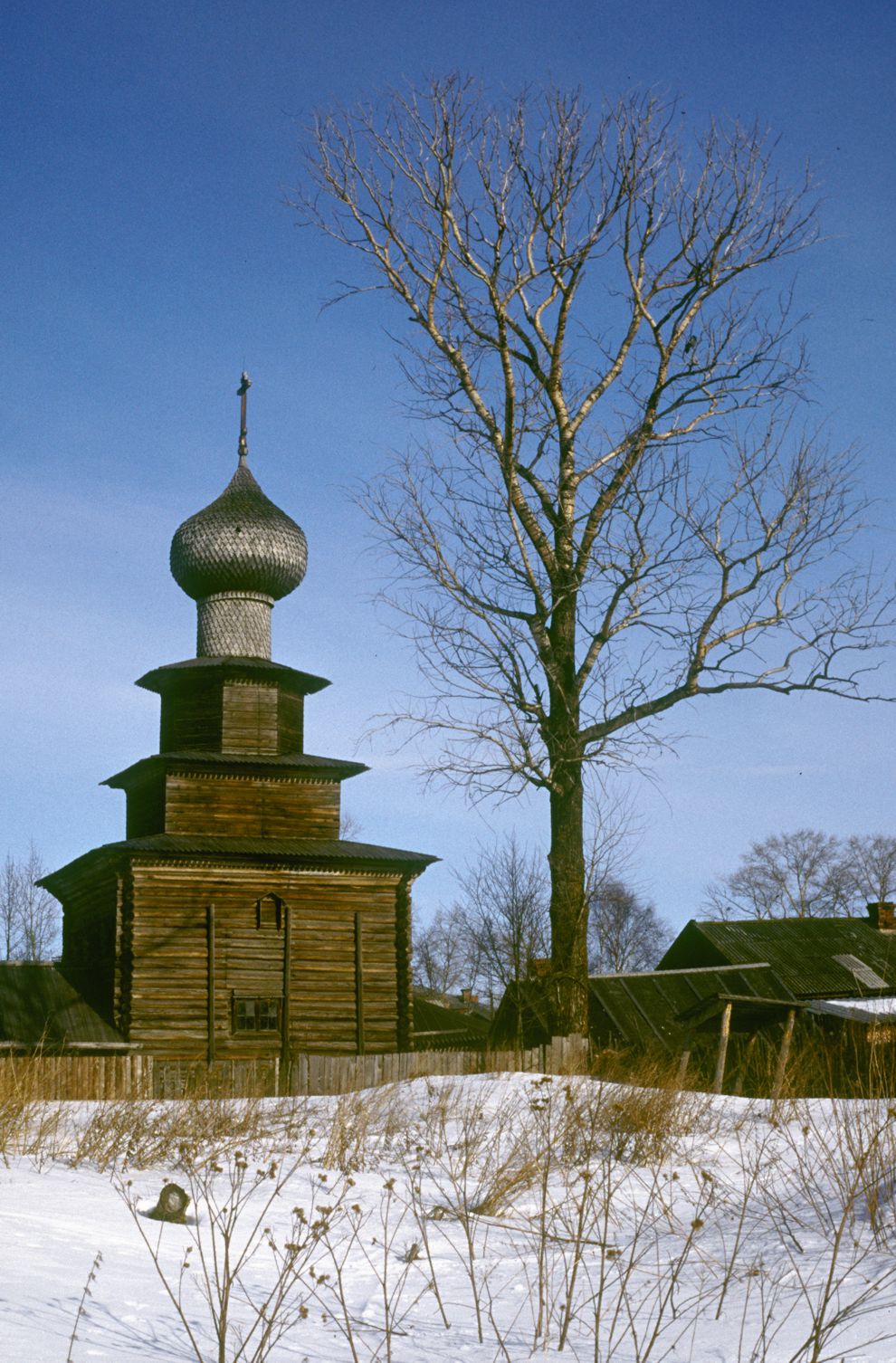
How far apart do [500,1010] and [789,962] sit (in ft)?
29.1

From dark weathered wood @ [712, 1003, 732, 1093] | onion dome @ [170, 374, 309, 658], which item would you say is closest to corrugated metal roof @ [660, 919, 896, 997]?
onion dome @ [170, 374, 309, 658]

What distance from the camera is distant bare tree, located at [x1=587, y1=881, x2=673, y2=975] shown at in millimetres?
64250

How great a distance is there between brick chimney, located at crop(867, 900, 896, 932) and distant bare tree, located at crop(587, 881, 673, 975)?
918 inches

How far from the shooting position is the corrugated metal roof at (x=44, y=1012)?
25.3 meters

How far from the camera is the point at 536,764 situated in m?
15.9

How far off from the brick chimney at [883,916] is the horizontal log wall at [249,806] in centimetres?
1707

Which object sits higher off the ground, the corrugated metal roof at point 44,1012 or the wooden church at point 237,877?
the wooden church at point 237,877

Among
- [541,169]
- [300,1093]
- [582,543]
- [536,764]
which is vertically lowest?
[300,1093]

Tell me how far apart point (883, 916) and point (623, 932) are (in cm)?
2972

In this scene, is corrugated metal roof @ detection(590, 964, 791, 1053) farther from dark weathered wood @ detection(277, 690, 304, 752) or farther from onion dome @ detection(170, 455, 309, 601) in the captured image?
onion dome @ detection(170, 455, 309, 601)

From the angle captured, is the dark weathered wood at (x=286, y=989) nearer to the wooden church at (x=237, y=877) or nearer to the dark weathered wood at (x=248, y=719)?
the wooden church at (x=237, y=877)

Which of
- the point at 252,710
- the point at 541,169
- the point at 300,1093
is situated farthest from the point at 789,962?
the point at 541,169

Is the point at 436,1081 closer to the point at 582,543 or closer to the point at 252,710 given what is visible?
the point at 582,543

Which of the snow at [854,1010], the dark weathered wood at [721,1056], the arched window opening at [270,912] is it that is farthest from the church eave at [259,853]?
the dark weathered wood at [721,1056]
